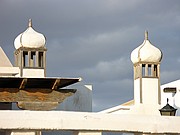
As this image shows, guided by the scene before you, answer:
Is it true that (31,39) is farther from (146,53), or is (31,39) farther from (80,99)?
(146,53)

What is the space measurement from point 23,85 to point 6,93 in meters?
0.60

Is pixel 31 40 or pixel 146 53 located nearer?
pixel 31 40

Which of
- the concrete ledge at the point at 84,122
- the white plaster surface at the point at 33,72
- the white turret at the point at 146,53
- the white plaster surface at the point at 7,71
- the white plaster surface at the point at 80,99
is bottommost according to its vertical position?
the concrete ledge at the point at 84,122

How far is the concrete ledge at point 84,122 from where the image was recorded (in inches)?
362

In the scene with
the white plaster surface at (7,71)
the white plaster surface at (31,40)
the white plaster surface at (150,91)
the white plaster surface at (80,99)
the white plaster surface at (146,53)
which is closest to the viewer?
the white plaster surface at (7,71)

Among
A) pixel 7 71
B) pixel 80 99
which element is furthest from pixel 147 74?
pixel 7 71

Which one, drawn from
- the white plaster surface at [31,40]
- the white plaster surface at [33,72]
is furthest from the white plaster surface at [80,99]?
the white plaster surface at [31,40]

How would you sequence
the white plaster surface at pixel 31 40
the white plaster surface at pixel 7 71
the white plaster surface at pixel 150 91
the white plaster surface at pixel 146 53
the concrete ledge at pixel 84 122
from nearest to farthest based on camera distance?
the concrete ledge at pixel 84 122, the white plaster surface at pixel 7 71, the white plaster surface at pixel 31 40, the white plaster surface at pixel 146 53, the white plaster surface at pixel 150 91

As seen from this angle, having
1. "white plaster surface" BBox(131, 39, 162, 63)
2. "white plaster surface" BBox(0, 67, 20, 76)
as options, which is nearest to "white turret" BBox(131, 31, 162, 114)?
"white plaster surface" BBox(131, 39, 162, 63)

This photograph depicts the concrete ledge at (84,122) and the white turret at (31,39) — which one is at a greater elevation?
the white turret at (31,39)

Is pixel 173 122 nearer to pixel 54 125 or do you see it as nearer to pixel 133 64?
pixel 54 125

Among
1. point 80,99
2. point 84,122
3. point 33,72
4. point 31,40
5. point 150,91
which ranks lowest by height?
point 84,122

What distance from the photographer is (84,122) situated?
956 centimetres

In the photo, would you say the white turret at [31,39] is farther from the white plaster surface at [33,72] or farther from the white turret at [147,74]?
the white turret at [147,74]
